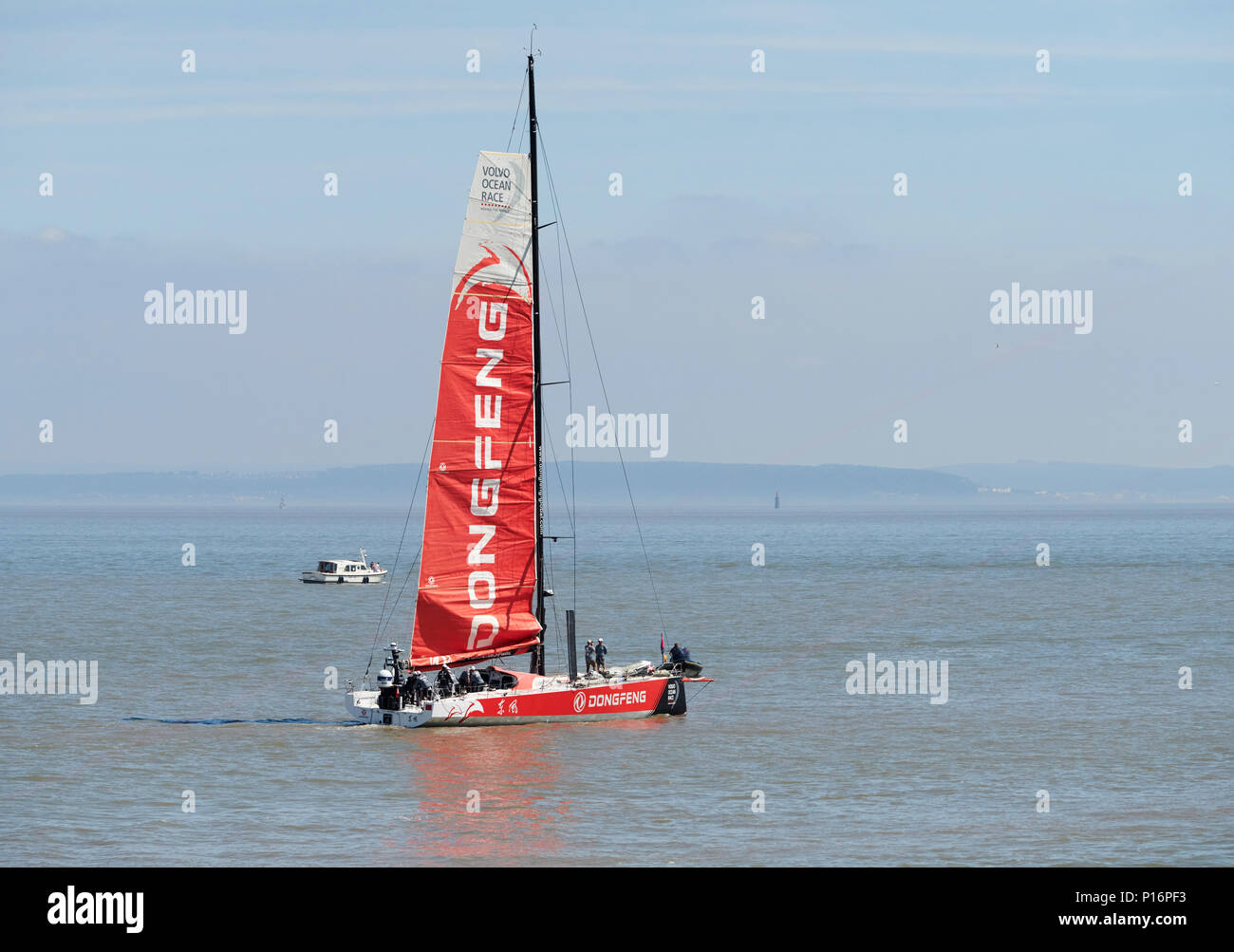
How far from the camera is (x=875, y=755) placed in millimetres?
42469

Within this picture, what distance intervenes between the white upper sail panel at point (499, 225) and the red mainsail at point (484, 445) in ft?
0.09

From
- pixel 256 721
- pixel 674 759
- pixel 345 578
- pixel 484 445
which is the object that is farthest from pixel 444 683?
pixel 345 578

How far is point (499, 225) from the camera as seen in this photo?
1759 inches

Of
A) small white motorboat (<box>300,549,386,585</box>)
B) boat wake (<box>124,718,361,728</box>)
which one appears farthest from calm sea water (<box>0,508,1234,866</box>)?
small white motorboat (<box>300,549,386,585</box>)

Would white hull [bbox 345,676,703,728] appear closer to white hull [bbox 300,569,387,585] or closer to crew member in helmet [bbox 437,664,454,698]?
crew member in helmet [bbox 437,664,454,698]

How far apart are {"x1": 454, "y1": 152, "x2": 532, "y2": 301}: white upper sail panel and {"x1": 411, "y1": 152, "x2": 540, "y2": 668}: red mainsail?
0.03 metres

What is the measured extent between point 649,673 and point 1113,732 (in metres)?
14.2

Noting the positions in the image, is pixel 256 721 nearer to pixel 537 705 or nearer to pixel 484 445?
pixel 537 705

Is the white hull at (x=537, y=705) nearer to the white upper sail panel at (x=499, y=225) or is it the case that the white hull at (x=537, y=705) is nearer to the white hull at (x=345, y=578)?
the white upper sail panel at (x=499, y=225)
